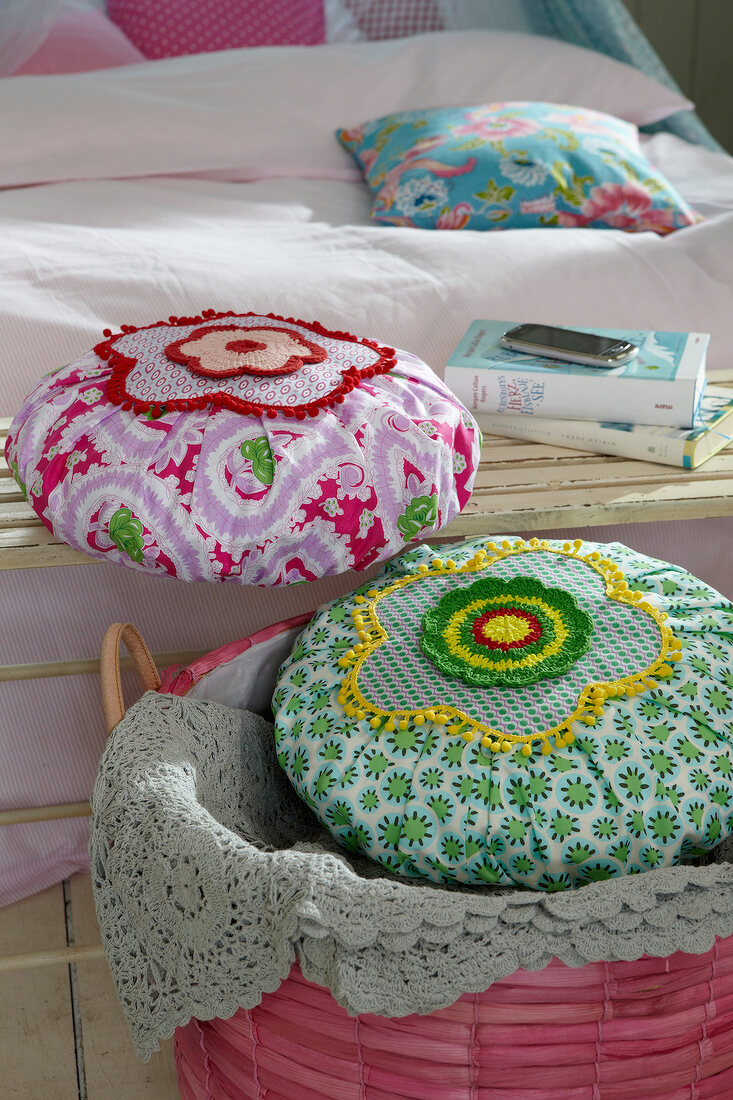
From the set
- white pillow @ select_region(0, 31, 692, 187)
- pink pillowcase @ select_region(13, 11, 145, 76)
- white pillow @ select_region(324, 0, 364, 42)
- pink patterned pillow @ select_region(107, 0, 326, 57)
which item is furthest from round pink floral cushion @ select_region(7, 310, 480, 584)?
white pillow @ select_region(324, 0, 364, 42)

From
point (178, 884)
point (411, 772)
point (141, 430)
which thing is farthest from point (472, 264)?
point (178, 884)

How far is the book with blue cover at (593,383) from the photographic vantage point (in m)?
0.93

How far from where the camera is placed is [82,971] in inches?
40.4

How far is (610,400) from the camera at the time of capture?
949 mm

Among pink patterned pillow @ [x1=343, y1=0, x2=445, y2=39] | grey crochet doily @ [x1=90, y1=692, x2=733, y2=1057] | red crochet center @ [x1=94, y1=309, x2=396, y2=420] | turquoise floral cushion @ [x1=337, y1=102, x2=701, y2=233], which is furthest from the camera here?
Answer: pink patterned pillow @ [x1=343, y1=0, x2=445, y2=39]

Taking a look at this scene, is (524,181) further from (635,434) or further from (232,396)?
(232,396)

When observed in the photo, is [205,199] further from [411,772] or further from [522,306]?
[411,772]

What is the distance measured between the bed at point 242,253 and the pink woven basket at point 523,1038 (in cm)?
47

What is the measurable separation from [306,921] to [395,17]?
2.06m

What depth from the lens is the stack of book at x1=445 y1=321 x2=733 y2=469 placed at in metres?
0.93

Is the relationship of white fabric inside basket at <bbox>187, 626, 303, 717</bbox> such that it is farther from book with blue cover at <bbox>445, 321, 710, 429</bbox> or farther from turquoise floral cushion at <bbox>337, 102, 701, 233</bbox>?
turquoise floral cushion at <bbox>337, 102, 701, 233</bbox>

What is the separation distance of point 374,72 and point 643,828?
1551 mm

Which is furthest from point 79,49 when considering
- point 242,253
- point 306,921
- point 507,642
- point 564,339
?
point 306,921

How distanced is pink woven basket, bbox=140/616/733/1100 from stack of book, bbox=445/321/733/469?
47 cm
